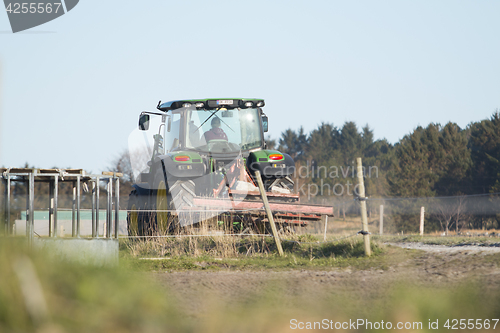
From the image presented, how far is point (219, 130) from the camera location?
377 inches

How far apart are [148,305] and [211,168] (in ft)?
22.1

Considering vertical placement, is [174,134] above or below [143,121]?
below

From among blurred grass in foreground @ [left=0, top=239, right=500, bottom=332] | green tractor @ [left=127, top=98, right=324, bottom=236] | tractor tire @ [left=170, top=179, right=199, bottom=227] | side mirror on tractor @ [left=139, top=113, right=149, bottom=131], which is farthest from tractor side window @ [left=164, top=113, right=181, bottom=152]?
blurred grass in foreground @ [left=0, top=239, right=500, bottom=332]

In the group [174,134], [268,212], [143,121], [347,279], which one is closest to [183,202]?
[174,134]

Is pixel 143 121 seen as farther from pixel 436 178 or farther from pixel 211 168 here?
pixel 436 178

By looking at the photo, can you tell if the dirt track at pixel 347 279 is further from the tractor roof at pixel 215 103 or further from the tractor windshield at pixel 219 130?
the tractor roof at pixel 215 103

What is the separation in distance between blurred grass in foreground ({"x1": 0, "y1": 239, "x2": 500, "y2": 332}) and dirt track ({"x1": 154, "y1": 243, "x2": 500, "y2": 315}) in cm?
14

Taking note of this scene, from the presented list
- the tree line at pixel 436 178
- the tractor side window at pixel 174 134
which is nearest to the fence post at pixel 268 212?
the tractor side window at pixel 174 134

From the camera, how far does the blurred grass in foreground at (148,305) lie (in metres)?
2.35

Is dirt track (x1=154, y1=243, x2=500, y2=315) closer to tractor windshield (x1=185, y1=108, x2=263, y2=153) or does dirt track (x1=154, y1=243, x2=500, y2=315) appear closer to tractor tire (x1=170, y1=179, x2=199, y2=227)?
tractor tire (x1=170, y1=179, x2=199, y2=227)

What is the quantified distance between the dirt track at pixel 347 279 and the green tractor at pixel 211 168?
7.41ft

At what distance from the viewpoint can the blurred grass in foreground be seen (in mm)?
2352

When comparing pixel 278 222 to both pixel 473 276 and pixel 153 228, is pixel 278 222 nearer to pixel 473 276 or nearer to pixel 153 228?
pixel 153 228

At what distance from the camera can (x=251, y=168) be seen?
9523 mm
